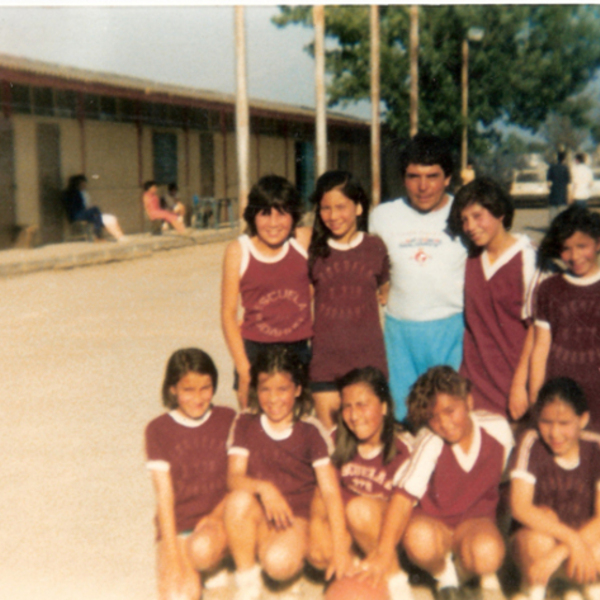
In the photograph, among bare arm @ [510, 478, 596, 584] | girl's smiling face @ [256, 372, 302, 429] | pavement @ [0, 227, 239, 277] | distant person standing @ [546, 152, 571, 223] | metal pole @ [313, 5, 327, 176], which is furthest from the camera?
distant person standing @ [546, 152, 571, 223]

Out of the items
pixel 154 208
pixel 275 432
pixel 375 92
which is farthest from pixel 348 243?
pixel 154 208

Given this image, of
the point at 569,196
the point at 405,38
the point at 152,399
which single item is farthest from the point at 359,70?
the point at 152,399

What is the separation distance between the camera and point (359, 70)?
1121 inches

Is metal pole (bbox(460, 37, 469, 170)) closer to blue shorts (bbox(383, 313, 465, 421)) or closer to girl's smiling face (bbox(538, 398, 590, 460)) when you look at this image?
blue shorts (bbox(383, 313, 465, 421))

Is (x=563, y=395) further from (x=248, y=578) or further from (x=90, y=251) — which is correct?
(x=90, y=251)

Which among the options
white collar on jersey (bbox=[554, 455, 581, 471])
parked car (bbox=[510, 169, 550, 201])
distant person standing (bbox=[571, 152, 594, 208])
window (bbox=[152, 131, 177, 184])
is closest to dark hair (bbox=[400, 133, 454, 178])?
white collar on jersey (bbox=[554, 455, 581, 471])

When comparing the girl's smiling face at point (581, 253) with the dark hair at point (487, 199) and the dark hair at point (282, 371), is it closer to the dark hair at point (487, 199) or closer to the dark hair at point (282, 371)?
the dark hair at point (487, 199)

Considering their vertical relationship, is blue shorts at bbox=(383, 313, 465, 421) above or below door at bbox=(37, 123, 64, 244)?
below

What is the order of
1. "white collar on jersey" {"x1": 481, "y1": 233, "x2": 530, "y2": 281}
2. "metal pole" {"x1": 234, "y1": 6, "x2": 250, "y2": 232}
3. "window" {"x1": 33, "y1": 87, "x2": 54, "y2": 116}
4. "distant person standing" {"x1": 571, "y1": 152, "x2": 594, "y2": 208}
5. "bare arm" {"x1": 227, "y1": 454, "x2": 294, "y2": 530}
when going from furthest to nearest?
"window" {"x1": 33, "y1": 87, "x2": 54, "y2": 116}
"distant person standing" {"x1": 571, "y1": 152, "x2": 594, "y2": 208}
"metal pole" {"x1": 234, "y1": 6, "x2": 250, "y2": 232}
"white collar on jersey" {"x1": 481, "y1": 233, "x2": 530, "y2": 281}
"bare arm" {"x1": 227, "y1": 454, "x2": 294, "y2": 530}

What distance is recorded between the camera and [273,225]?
374cm

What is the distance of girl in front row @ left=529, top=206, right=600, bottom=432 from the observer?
3.40m

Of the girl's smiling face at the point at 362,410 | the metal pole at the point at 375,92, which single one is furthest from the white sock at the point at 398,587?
the metal pole at the point at 375,92

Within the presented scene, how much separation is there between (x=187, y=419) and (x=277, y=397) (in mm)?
364

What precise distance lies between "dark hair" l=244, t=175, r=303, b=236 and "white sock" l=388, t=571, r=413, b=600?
1.45 meters
